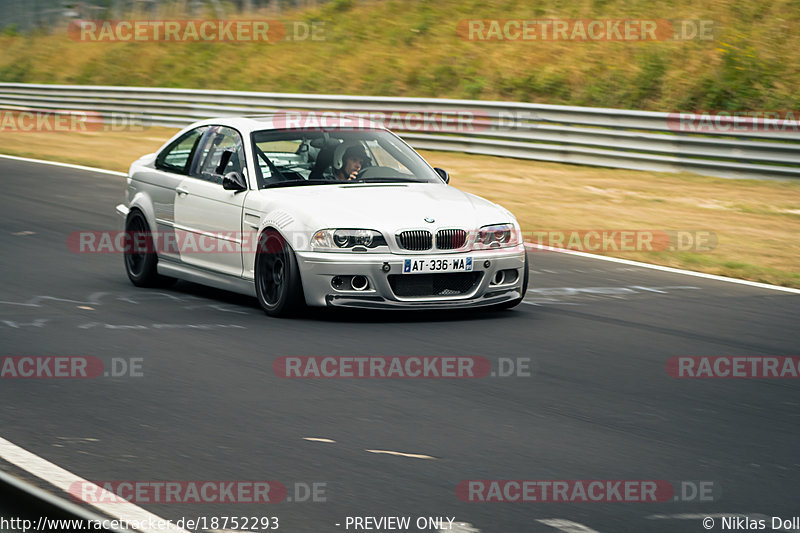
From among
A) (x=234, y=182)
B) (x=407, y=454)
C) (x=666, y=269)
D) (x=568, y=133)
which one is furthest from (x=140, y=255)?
(x=568, y=133)

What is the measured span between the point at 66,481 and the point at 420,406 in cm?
206

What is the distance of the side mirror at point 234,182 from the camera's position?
9.31 metres

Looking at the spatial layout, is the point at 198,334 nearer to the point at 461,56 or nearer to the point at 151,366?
the point at 151,366

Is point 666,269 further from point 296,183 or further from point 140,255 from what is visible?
point 140,255

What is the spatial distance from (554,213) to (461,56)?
15039mm

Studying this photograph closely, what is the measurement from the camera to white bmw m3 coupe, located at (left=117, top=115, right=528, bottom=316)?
28.1 feet

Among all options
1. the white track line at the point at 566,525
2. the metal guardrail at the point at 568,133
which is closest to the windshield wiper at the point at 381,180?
the white track line at the point at 566,525

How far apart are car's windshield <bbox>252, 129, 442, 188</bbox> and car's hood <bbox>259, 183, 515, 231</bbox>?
0.20 m

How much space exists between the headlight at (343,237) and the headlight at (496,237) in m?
0.74

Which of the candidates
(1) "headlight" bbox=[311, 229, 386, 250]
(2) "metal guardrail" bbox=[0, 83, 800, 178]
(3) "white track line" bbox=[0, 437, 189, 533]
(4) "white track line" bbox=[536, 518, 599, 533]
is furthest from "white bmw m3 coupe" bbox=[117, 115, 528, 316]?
(2) "metal guardrail" bbox=[0, 83, 800, 178]

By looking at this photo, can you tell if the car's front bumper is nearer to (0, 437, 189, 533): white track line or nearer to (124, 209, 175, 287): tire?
(124, 209, 175, 287): tire

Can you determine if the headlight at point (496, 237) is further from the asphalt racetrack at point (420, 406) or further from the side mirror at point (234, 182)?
the side mirror at point (234, 182)

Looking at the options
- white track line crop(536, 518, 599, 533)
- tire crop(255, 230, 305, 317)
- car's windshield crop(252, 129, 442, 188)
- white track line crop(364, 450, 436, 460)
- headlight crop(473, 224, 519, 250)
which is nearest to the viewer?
white track line crop(536, 518, 599, 533)

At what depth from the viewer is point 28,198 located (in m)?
16.8
